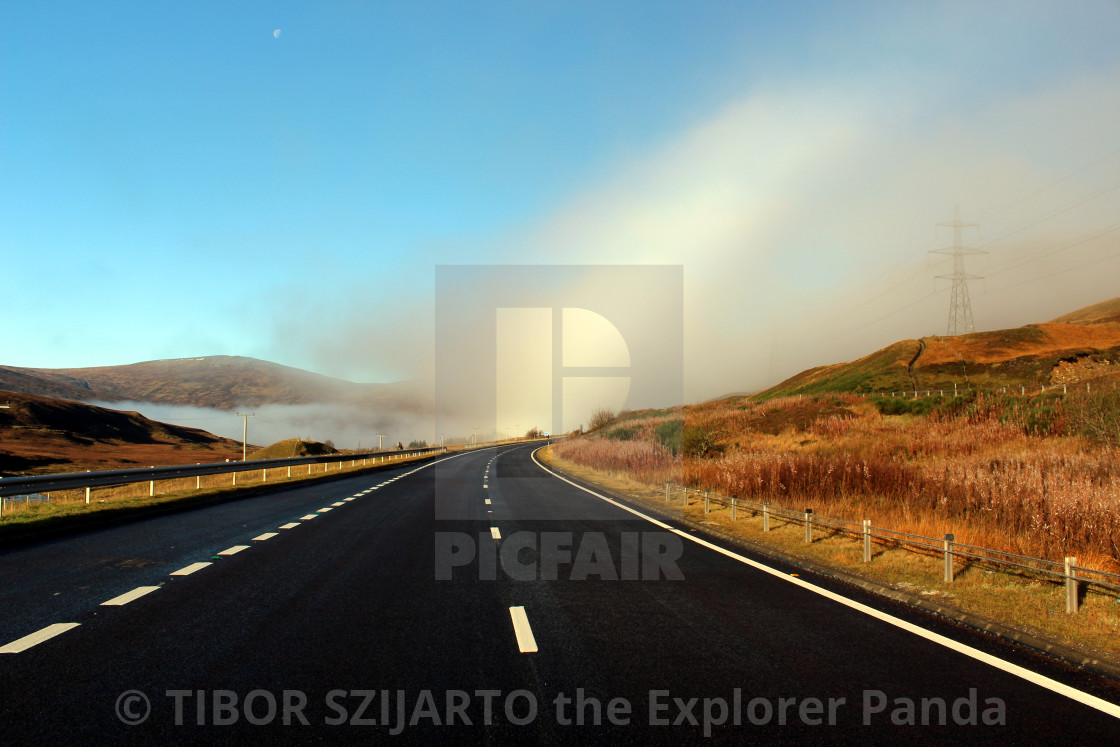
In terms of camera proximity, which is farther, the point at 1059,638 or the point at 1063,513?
the point at 1063,513

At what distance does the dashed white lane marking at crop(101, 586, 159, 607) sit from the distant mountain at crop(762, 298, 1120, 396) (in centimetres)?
6055

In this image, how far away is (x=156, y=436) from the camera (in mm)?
142875

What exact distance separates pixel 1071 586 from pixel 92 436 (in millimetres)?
153083

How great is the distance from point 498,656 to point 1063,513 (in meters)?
8.82

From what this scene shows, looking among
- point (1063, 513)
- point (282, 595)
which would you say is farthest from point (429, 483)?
point (1063, 513)

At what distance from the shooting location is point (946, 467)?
15.5 m

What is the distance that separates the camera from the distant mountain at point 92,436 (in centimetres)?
9862

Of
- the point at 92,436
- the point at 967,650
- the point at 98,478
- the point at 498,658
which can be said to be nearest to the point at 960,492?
the point at 967,650

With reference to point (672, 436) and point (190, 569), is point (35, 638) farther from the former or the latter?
point (672, 436)

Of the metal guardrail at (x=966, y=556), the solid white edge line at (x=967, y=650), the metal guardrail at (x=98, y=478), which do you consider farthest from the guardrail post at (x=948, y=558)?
the metal guardrail at (x=98, y=478)

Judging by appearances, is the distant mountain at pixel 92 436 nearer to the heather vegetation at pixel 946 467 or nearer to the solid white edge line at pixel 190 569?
the heather vegetation at pixel 946 467

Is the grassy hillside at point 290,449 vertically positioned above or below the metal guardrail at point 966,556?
below

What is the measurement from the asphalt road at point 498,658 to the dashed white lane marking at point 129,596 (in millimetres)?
60

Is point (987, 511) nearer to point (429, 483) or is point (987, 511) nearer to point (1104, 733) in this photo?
point (1104, 733)
